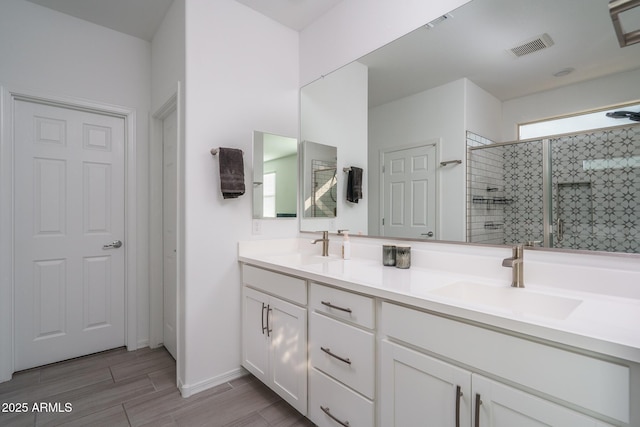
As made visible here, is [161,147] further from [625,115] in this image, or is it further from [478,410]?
[625,115]

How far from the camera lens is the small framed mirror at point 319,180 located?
7.55 feet

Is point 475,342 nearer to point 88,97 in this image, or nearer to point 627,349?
point 627,349

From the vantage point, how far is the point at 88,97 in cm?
251

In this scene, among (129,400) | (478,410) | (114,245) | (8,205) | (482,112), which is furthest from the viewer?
(114,245)

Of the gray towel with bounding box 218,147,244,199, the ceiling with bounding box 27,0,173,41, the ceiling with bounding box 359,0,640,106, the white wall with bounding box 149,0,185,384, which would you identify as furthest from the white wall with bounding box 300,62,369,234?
the ceiling with bounding box 27,0,173,41

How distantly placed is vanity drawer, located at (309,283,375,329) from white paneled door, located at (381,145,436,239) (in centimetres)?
62

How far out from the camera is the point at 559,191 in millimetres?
1237

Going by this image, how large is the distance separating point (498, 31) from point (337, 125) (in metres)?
1.12

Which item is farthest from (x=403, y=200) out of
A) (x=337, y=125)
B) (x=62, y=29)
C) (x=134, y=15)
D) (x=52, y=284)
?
(x=62, y=29)

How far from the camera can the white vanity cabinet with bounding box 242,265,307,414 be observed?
1.63 metres

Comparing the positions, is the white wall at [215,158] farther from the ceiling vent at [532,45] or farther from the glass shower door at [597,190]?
the glass shower door at [597,190]

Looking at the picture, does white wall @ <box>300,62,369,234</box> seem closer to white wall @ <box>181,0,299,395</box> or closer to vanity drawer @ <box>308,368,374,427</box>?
white wall @ <box>181,0,299,395</box>

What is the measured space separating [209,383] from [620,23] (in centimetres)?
274

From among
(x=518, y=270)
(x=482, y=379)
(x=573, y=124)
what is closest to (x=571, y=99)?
(x=573, y=124)
